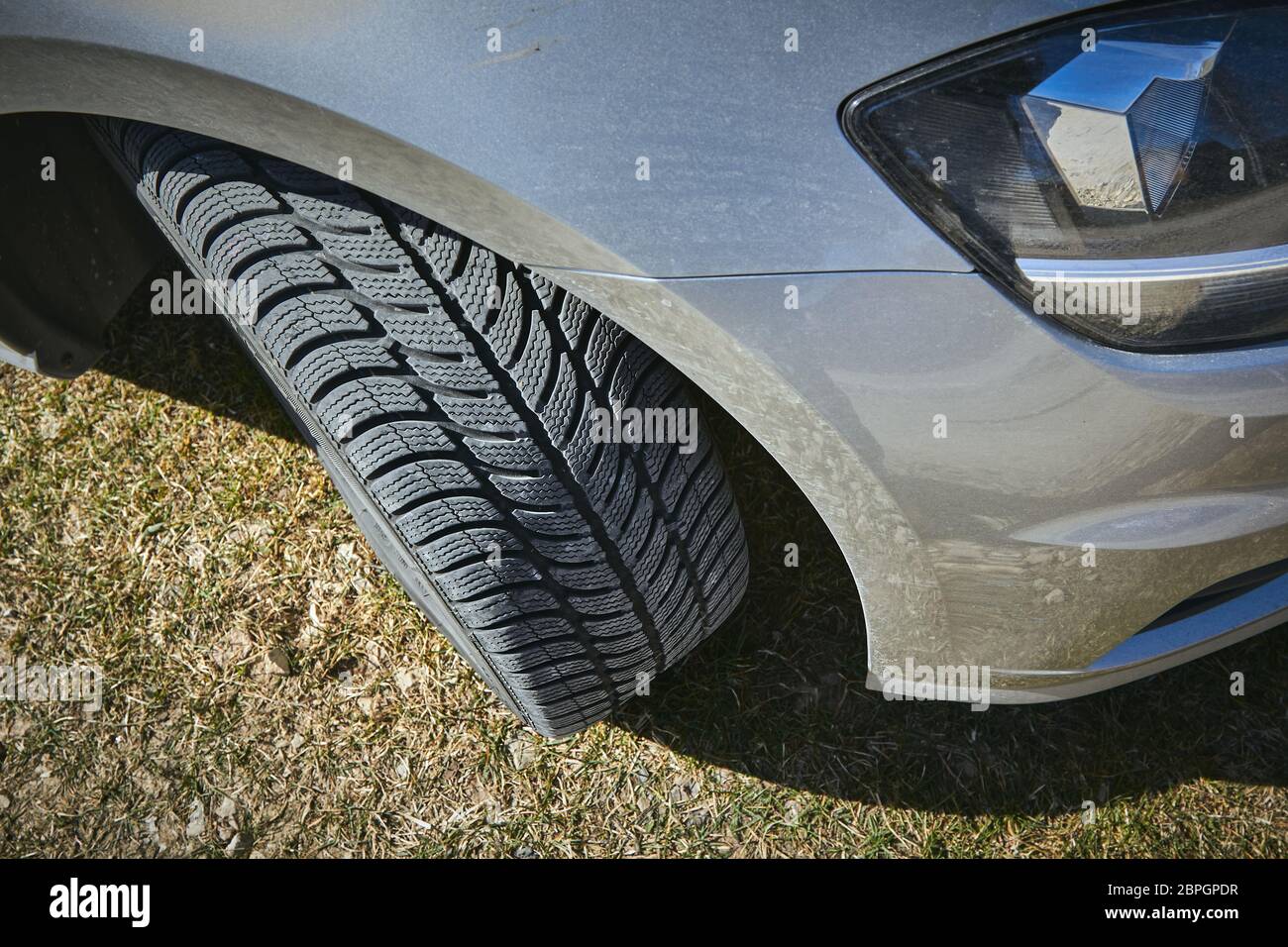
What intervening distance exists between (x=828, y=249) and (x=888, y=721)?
1.21 m

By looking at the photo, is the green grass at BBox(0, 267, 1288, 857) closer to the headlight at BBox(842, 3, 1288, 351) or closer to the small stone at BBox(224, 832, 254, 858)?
the small stone at BBox(224, 832, 254, 858)

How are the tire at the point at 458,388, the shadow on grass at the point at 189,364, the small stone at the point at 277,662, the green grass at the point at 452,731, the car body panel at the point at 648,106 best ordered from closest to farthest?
the car body panel at the point at 648,106 → the tire at the point at 458,388 → the green grass at the point at 452,731 → the small stone at the point at 277,662 → the shadow on grass at the point at 189,364

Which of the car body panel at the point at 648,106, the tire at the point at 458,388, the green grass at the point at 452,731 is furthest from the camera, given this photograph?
the green grass at the point at 452,731

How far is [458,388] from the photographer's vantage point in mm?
1366

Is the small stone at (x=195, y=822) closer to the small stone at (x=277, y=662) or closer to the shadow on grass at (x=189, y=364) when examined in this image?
the small stone at (x=277, y=662)

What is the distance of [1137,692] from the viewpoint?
6.55 feet

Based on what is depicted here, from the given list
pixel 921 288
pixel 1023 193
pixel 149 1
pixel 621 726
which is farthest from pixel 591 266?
pixel 621 726

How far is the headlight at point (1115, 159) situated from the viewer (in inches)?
44.5

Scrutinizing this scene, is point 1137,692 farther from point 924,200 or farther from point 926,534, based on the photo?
point 924,200

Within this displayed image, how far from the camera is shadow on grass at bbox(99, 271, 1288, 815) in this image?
1.94 metres
